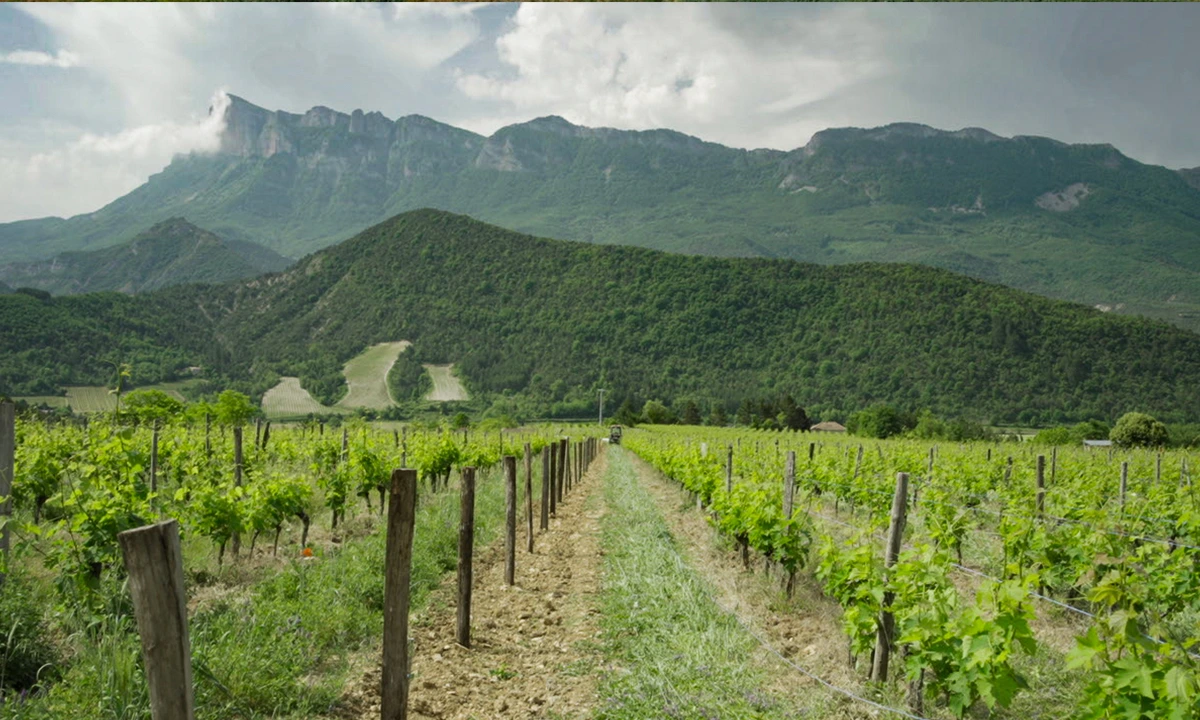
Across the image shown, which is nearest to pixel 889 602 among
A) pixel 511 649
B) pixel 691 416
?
pixel 511 649

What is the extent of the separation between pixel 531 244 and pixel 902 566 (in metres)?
154

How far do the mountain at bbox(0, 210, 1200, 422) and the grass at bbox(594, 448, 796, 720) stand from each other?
86.1 metres

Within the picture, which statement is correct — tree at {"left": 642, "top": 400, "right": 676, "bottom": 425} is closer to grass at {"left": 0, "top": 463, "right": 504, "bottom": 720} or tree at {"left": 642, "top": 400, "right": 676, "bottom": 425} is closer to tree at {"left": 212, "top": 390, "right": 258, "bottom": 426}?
tree at {"left": 212, "top": 390, "right": 258, "bottom": 426}

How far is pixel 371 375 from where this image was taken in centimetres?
11894

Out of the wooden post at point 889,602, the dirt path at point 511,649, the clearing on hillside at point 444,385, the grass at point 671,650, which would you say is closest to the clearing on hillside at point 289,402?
the clearing on hillside at point 444,385

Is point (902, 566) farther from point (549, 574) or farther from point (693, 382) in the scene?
point (693, 382)

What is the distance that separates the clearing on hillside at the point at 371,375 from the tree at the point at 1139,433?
85.0 metres

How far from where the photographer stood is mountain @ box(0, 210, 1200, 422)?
85.5 meters

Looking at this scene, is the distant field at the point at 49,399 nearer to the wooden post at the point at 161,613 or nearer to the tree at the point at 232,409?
the tree at the point at 232,409

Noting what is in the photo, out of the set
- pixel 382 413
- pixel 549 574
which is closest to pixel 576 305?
pixel 382 413

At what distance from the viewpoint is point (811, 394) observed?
9775 centimetres

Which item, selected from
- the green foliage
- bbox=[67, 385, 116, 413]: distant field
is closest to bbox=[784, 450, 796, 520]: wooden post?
the green foliage

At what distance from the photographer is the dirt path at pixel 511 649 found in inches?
188

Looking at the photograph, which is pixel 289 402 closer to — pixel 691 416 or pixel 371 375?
pixel 371 375
